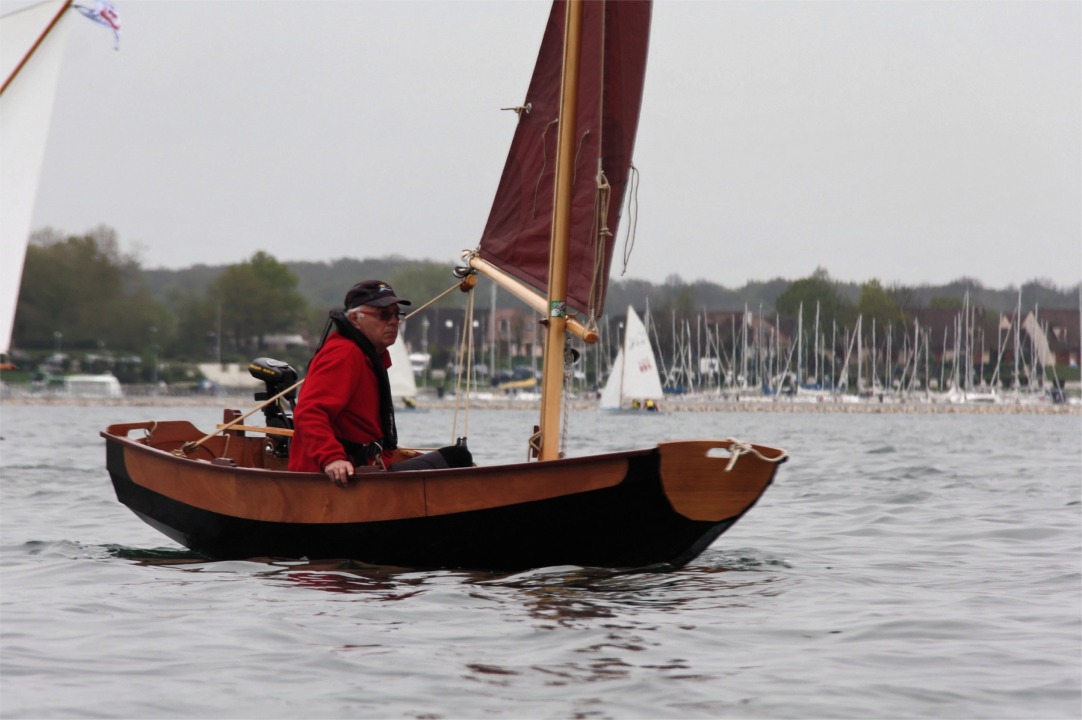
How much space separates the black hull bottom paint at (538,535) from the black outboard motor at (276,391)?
75.0 inches

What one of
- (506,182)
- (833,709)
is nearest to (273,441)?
(506,182)

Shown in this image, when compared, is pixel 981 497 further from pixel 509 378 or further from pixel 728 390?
pixel 509 378

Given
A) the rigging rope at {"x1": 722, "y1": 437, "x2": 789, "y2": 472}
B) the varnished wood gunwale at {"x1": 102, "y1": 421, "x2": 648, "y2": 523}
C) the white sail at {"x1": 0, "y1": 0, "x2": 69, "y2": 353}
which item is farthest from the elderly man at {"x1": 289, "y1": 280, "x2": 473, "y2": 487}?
the white sail at {"x1": 0, "y1": 0, "x2": 69, "y2": 353}

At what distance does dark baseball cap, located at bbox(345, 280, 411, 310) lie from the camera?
359 inches

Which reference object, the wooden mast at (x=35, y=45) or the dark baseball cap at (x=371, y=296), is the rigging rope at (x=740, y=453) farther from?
the wooden mast at (x=35, y=45)

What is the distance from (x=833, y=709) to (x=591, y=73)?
16.5ft

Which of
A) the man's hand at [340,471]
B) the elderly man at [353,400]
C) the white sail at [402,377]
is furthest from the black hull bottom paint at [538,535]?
the white sail at [402,377]

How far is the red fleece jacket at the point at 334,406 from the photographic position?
871cm

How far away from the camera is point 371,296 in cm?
917

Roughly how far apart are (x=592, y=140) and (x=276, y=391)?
12.6 ft

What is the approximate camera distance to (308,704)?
5590 millimetres

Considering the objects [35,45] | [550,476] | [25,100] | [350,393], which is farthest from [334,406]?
[35,45]

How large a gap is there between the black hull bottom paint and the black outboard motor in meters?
1.90

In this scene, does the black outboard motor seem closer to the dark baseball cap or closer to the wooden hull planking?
the wooden hull planking
